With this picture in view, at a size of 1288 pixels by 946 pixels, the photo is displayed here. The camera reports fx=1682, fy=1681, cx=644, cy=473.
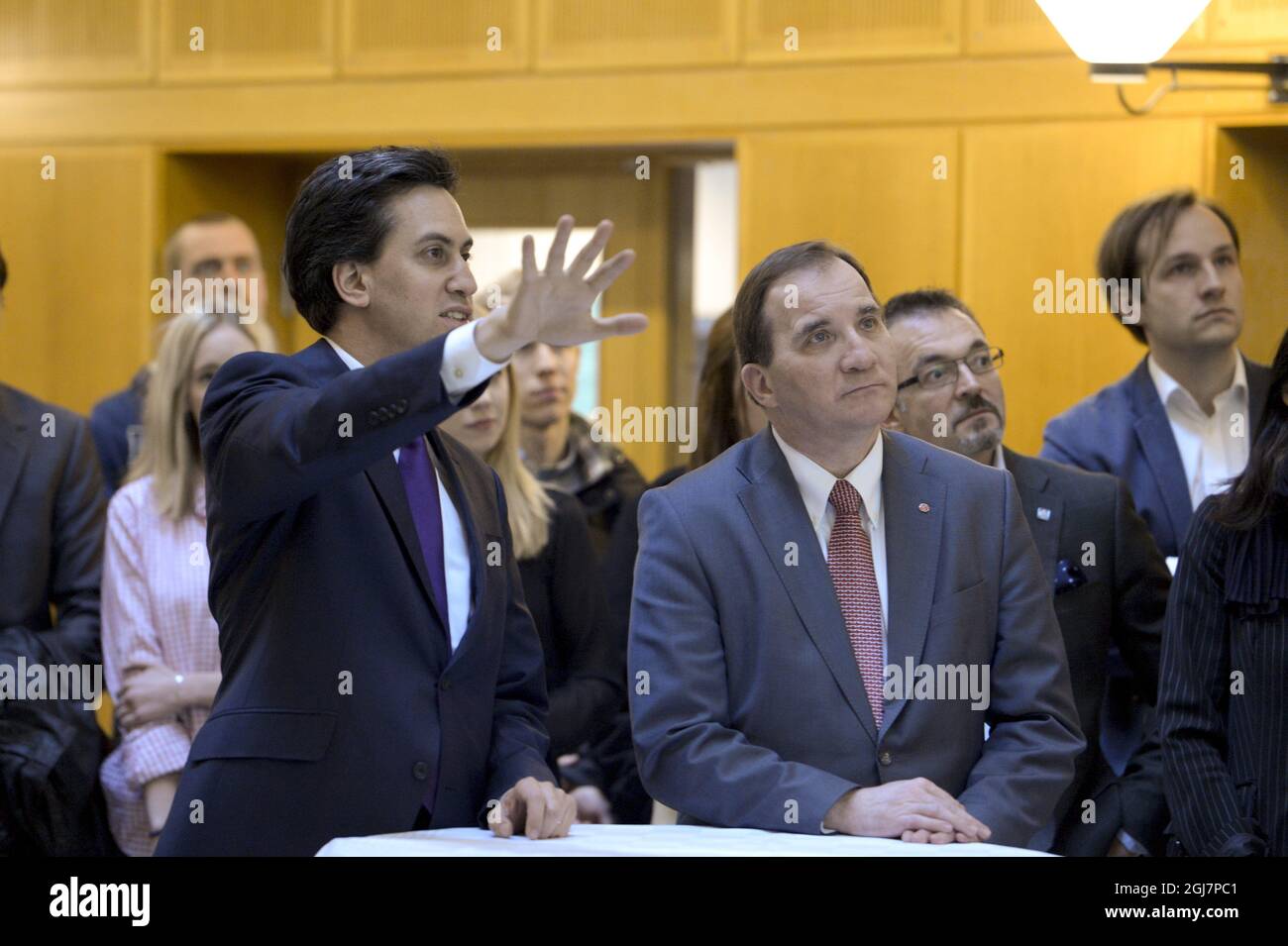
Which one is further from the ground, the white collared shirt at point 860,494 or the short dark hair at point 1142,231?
the short dark hair at point 1142,231

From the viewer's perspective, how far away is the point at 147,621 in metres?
3.80

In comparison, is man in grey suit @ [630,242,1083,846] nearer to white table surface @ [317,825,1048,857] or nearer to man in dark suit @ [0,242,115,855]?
white table surface @ [317,825,1048,857]

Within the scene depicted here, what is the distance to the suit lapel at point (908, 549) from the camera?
100 inches

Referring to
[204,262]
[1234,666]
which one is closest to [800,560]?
[1234,666]

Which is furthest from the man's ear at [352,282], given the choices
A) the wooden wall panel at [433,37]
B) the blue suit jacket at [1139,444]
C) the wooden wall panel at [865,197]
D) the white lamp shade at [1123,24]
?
the wooden wall panel at [433,37]

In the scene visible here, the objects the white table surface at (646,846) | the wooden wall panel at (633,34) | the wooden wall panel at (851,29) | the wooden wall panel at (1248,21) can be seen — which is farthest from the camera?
the wooden wall panel at (633,34)

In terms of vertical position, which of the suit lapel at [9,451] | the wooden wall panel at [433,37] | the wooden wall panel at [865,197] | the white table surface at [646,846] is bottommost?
the white table surface at [646,846]

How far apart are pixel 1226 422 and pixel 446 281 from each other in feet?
7.29

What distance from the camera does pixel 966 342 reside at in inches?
138

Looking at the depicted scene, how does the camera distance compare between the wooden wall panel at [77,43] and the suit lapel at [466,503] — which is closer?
the suit lapel at [466,503]

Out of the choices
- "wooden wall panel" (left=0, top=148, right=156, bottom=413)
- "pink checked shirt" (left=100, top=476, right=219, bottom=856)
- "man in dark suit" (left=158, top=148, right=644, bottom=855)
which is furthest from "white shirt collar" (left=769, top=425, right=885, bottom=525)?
"wooden wall panel" (left=0, top=148, right=156, bottom=413)

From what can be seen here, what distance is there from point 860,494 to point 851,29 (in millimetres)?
3610

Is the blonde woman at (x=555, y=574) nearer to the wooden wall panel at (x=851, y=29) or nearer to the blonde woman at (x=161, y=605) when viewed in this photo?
the blonde woman at (x=161, y=605)

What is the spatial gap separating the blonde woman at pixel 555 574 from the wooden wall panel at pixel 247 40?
116 inches
